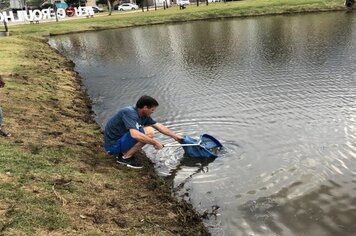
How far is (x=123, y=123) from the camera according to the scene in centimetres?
1040

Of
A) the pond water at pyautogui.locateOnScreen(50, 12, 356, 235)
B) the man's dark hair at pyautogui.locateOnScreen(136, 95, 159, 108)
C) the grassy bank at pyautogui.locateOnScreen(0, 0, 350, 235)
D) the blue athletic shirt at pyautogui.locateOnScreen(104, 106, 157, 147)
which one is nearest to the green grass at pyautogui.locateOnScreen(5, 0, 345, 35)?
the pond water at pyautogui.locateOnScreen(50, 12, 356, 235)

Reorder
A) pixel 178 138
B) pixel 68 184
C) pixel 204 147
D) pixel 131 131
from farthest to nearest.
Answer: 1. pixel 204 147
2. pixel 178 138
3. pixel 131 131
4. pixel 68 184

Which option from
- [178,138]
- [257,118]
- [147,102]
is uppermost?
[147,102]

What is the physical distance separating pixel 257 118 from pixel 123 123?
6046mm

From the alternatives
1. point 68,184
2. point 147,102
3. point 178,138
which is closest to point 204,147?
point 178,138

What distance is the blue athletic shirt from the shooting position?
9.92 m

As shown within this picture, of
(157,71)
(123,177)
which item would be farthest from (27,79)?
(123,177)

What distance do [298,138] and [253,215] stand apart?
180 inches

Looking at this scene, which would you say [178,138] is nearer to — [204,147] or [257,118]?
[204,147]

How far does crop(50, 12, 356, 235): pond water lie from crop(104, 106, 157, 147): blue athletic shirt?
5.13 ft

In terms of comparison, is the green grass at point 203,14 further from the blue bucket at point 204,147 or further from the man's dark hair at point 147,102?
the man's dark hair at point 147,102

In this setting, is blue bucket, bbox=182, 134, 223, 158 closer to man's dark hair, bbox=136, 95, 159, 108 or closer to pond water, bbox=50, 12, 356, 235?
pond water, bbox=50, 12, 356, 235

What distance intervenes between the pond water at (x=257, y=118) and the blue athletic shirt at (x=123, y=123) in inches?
61.6

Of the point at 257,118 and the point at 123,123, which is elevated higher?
the point at 123,123
